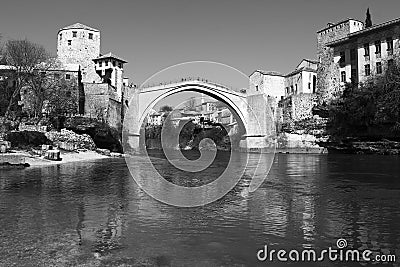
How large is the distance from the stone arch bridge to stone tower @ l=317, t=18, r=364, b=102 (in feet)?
35.0

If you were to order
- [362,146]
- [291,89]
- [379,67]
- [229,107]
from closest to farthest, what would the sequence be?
[362,146] < [379,67] < [229,107] < [291,89]

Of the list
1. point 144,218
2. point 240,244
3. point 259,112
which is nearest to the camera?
point 240,244

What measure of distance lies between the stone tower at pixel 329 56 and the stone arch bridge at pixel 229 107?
10676 mm

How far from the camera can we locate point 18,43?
47656mm

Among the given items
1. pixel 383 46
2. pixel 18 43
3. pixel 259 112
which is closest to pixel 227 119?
pixel 259 112

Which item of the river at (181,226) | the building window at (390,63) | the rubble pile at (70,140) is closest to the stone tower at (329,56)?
the building window at (390,63)

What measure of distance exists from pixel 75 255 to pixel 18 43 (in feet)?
157

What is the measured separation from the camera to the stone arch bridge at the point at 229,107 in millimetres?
60500

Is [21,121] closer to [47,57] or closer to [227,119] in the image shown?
[47,57]

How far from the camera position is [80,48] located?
6444cm

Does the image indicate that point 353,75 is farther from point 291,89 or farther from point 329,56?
point 291,89

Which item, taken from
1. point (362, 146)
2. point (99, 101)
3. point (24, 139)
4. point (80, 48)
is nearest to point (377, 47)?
point (362, 146)

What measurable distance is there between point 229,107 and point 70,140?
32.0m

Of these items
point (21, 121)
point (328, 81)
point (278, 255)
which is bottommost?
point (278, 255)
